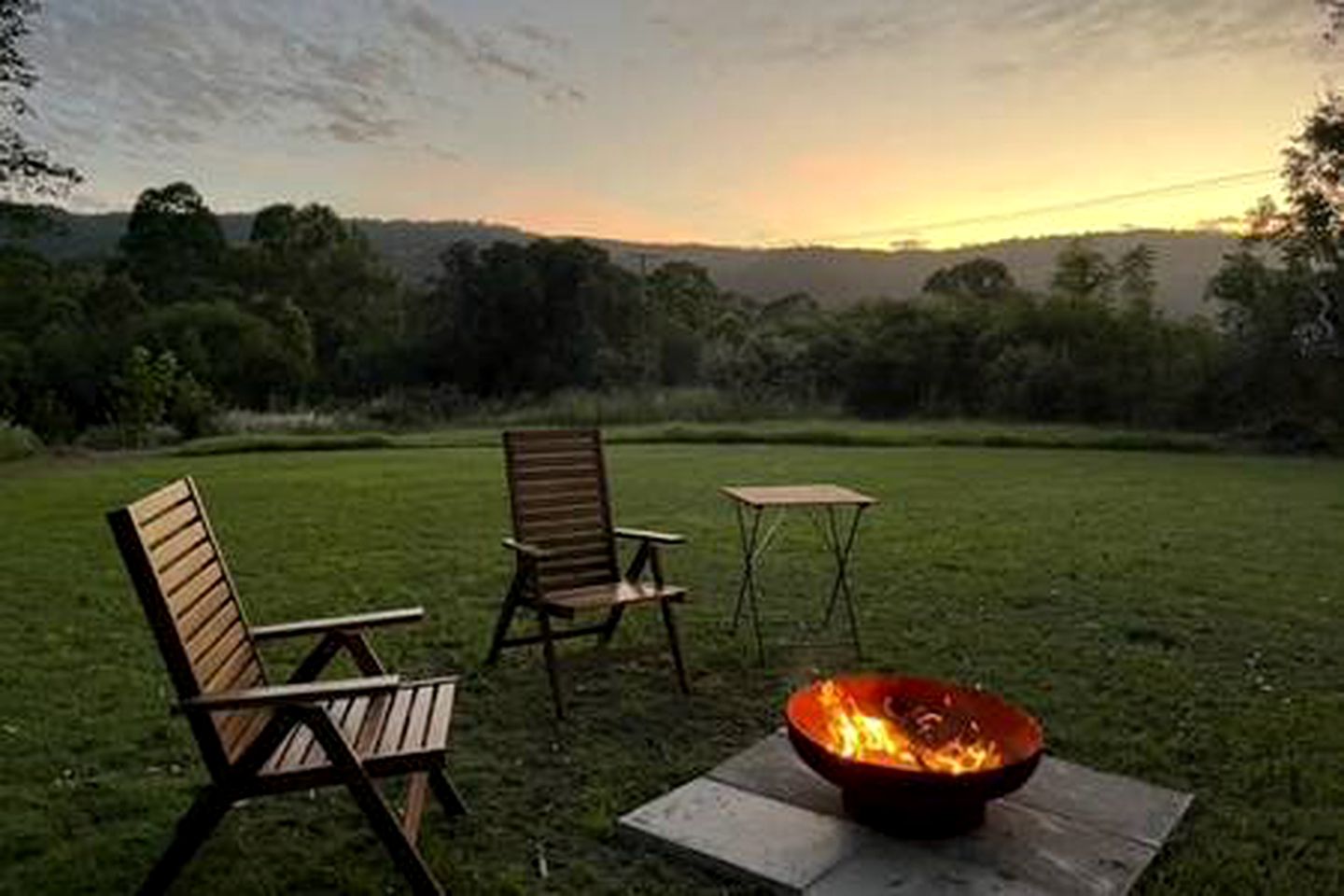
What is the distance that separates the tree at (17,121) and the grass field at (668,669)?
34.0 ft

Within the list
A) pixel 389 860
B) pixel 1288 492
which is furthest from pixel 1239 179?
pixel 389 860

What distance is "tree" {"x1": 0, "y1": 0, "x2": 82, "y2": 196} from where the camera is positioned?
61.1 ft

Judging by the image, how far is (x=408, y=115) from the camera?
72.7 ft

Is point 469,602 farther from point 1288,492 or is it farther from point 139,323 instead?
point 139,323

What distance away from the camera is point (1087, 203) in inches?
1146

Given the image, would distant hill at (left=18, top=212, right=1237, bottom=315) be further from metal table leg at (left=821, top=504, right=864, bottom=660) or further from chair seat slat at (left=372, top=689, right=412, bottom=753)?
chair seat slat at (left=372, top=689, right=412, bottom=753)

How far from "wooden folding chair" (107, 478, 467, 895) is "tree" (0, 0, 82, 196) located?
1961cm

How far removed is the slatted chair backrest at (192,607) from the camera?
2.83 meters

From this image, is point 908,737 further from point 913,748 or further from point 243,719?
point 243,719

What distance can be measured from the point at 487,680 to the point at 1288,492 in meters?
11.4

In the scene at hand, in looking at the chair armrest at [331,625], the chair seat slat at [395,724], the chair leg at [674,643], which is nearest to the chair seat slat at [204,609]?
the chair armrest at [331,625]

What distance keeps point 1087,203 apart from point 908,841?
95.1 feet

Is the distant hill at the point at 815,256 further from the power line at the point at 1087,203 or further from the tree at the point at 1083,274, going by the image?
the power line at the point at 1087,203

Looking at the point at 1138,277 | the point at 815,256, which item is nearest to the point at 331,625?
the point at 1138,277
